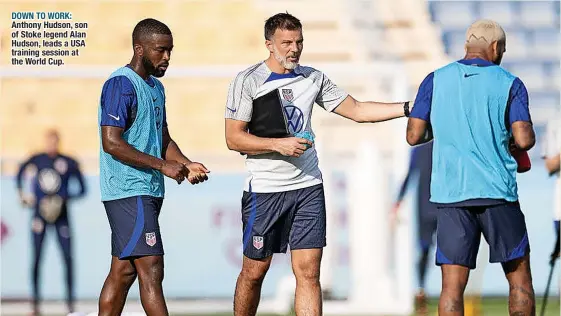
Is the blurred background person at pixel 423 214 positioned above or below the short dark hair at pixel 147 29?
below

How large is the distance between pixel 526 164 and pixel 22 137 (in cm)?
1386

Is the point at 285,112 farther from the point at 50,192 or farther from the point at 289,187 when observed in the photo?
the point at 50,192

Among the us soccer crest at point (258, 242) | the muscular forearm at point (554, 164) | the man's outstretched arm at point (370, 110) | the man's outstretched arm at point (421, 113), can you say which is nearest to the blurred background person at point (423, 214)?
the muscular forearm at point (554, 164)

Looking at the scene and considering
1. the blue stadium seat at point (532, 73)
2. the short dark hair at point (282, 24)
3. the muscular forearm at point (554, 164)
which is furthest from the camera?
the blue stadium seat at point (532, 73)

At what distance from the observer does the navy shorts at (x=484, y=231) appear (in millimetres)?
5730

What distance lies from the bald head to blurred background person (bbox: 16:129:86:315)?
6298 mm

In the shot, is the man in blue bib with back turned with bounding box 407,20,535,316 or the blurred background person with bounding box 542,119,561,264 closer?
the man in blue bib with back turned with bounding box 407,20,535,316

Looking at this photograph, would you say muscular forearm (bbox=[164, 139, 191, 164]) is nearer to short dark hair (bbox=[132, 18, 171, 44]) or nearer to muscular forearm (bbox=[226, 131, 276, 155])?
muscular forearm (bbox=[226, 131, 276, 155])

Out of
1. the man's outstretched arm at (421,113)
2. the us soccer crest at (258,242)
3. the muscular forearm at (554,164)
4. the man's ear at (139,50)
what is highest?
the man's ear at (139,50)

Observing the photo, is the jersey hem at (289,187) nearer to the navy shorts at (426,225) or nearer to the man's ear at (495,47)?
the man's ear at (495,47)

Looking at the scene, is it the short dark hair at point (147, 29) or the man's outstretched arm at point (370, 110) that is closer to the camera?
the short dark hair at point (147, 29)

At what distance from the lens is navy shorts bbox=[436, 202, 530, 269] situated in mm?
5730

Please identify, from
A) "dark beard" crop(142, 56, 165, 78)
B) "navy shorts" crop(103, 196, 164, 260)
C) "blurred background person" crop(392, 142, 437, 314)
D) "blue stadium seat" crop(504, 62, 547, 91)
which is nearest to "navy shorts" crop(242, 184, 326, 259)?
"navy shorts" crop(103, 196, 164, 260)

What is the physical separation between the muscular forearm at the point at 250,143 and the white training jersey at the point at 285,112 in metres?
0.11
